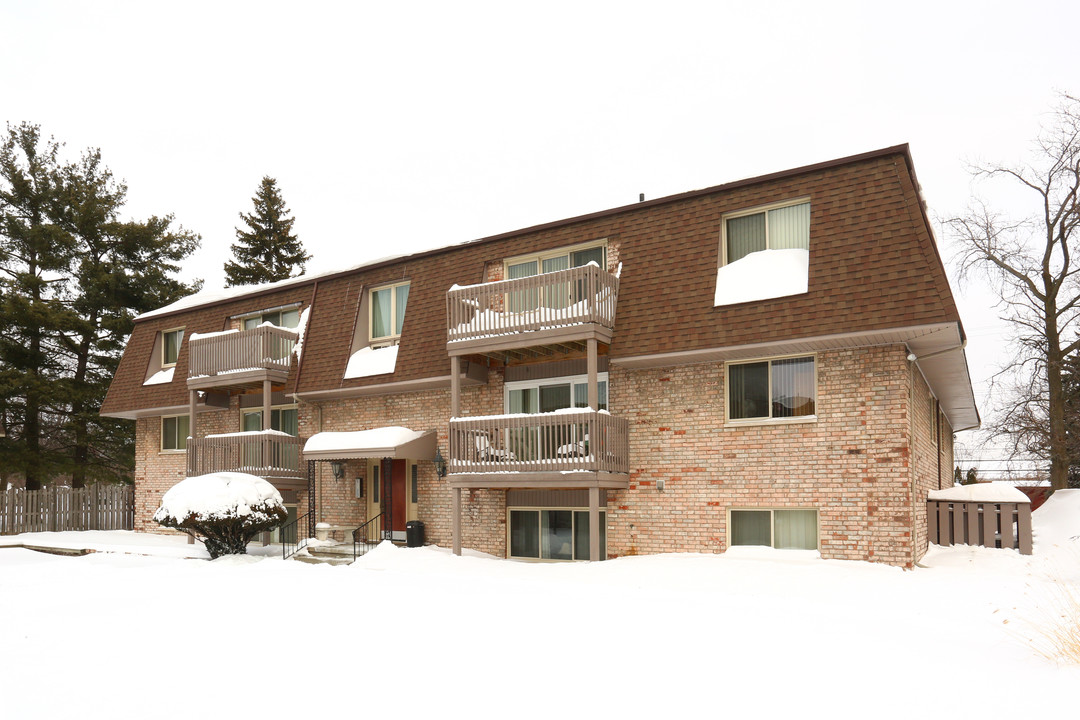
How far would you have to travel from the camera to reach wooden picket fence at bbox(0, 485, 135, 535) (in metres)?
25.0

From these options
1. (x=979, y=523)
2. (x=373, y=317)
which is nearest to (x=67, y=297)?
(x=373, y=317)

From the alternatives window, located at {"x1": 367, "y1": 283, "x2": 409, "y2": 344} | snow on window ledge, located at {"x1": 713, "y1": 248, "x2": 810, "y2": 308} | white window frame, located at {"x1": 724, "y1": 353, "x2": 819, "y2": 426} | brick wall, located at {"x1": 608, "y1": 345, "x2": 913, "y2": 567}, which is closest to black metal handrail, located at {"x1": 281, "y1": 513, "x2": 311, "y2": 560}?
window, located at {"x1": 367, "y1": 283, "x2": 409, "y2": 344}

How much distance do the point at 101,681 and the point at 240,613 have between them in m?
2.93

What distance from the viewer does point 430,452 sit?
17969 mm

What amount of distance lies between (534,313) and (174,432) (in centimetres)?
1408

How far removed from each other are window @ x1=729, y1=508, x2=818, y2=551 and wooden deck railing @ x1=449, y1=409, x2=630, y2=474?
7.68ft

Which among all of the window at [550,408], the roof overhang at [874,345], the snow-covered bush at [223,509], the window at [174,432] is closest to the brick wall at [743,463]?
the roof overhang at [874,345]

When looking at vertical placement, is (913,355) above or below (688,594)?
above

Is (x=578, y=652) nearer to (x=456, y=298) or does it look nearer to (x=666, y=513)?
(x=666, y=513)

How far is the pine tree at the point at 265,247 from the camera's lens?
4425 cm

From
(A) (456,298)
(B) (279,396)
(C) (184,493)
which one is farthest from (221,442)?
(A) (456,298)

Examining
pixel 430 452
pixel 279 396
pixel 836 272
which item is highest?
pixel 836 272

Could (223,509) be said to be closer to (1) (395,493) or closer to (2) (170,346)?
(1) (395,493)

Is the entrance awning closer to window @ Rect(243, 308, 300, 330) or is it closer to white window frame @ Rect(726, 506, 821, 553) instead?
window @ Rect(243, 308, 300, 330)
